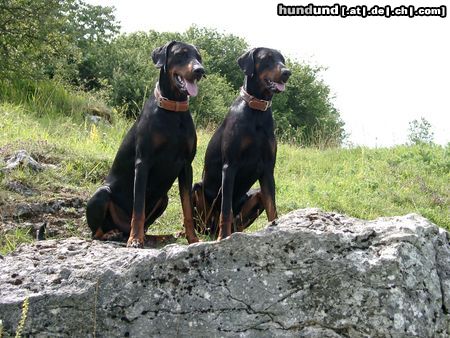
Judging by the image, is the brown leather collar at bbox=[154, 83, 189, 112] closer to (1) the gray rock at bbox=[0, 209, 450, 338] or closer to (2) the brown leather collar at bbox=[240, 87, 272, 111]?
(2) the brown leather collar at bbox=[240, 87, 272, 111]

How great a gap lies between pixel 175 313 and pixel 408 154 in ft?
38.3

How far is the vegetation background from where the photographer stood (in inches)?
351

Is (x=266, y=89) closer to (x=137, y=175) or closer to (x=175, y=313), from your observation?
(x=137, y=175)

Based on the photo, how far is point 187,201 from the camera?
579 centimetres

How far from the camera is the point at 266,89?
6.35 metres

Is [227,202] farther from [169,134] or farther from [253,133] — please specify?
[169,134]

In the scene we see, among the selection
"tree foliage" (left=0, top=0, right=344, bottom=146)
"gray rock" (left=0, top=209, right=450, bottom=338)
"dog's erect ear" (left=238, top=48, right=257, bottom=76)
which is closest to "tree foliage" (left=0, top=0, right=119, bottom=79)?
"tree foliage" (left=0, top=0, right=344, bottom=146)

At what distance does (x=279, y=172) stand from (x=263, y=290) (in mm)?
9864

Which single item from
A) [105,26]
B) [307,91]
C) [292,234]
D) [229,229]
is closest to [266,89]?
[229,229]

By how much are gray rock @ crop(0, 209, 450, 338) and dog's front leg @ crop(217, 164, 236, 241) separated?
5.12 feet

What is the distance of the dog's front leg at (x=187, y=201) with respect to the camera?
5.66m

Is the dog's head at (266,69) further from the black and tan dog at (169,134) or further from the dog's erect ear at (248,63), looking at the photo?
the black and tan dog at (169,134)

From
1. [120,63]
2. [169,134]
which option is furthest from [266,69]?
[120,63]

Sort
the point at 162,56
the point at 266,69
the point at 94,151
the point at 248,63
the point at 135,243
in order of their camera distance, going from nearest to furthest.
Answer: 1. the point at 135,243
2. the point at 162,56
3. the point at 266,69
4. the point at 248,63
5. the point at 94,151
